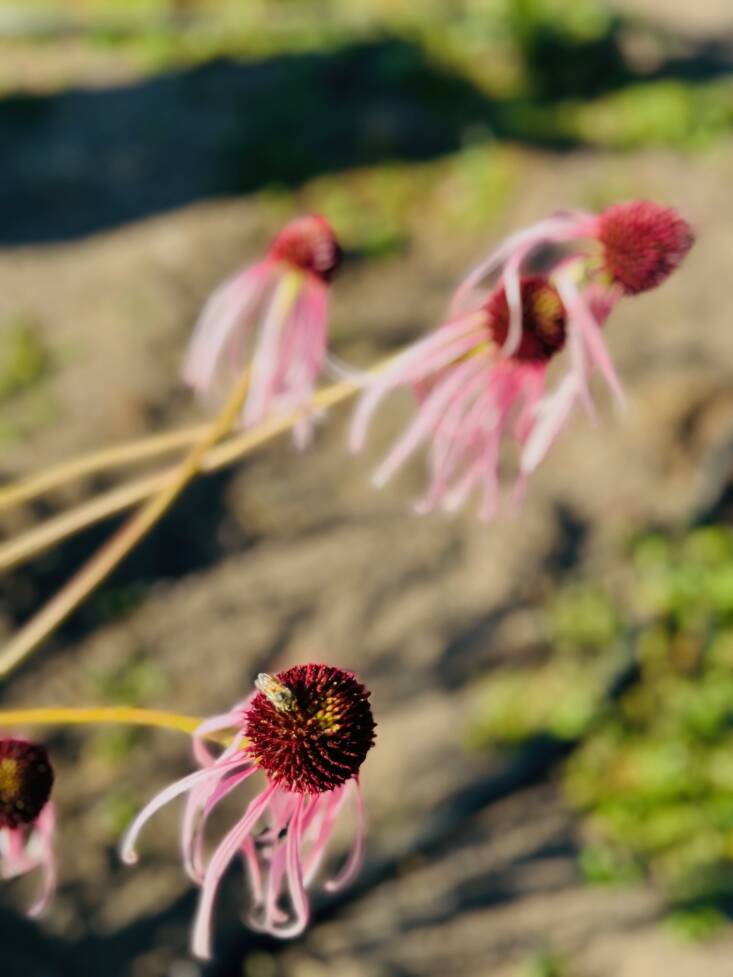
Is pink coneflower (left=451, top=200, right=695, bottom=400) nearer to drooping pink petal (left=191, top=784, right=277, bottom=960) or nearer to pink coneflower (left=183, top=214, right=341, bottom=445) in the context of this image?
pink coneflower (left=183, top=214, right=341, bottom=445)

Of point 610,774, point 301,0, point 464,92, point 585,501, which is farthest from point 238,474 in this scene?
point 301,0

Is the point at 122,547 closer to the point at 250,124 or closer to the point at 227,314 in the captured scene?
the point at 227,314

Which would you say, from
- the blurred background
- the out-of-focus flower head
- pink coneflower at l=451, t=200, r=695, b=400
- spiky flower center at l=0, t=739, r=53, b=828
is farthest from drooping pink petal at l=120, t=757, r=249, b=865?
the blurred background

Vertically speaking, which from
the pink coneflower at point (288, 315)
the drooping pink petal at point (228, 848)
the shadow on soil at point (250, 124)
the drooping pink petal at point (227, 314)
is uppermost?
the shadow on soil at point (250, 124)

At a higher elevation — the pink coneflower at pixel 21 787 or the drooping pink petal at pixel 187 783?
the pink coneflower at pixel 21 787

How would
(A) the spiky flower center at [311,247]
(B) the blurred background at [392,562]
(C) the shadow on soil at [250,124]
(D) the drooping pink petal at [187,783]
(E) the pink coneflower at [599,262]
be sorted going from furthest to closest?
1. (C) the shadow on soil at [250,124]
2. (B) the blurred background at [392,562]
3. (A) the spiky flower center at [311,247]
4. (E) the pink coneflower at [599,262]
5. (D) the drooping pink petal at [187,783]

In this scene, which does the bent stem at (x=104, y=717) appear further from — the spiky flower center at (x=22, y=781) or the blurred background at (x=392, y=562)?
the blurred background at (x=392, y=562)

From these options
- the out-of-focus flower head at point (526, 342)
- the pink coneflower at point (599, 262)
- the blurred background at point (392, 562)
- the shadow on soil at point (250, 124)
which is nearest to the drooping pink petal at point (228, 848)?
the out-of-focus flower head at point (526, 342)
